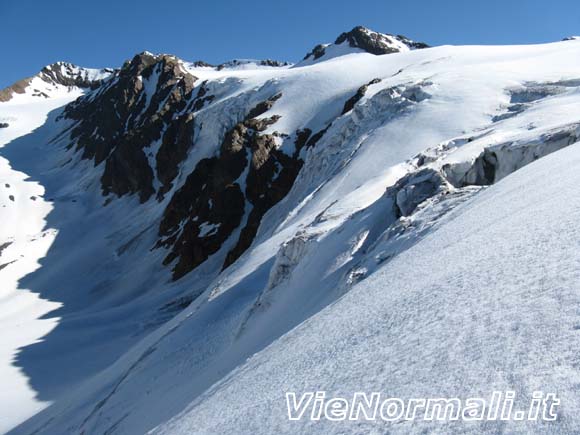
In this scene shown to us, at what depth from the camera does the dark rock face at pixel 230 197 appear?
1911 inches

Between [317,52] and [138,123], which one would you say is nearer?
[138,123]

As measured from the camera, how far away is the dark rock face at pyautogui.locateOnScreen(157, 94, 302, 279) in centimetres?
4853

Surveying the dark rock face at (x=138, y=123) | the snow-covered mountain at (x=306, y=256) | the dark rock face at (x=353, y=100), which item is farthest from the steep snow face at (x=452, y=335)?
the dark rock face at (x=138, y=123)

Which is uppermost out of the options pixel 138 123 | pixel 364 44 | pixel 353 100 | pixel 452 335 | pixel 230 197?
pixel 138 123

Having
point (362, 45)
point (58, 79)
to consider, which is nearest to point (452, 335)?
point (362, 45)

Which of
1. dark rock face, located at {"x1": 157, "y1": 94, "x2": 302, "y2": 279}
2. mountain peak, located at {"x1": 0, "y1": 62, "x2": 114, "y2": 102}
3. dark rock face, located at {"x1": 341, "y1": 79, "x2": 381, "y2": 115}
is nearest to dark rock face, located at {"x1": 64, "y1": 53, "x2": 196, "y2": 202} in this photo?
dark rock face, located at {"x1": 157, "y1": 94, "x2": 302, "y2": 279}

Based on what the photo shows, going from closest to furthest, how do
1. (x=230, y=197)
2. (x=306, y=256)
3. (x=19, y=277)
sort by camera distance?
1. (x=306, y=256)
2. (x=230, y=197)
3. (x=19, y=277)

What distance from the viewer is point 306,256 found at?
15.7 metres

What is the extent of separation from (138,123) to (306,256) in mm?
91942

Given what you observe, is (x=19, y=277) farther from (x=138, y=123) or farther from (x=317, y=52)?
(x=317, y=52)

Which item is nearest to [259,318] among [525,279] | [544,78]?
[525,279]

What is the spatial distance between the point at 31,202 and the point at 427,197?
77816 millimetres

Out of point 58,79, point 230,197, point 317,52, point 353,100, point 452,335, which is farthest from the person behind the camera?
point 58,79

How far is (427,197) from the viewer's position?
45.9 ft
